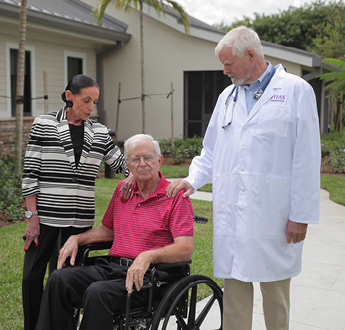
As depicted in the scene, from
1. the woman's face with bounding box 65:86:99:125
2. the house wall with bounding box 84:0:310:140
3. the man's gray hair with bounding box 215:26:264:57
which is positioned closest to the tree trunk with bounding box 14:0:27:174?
the woman's face with bounding box 65:86:99:125

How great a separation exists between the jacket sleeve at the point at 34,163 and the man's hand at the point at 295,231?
153 cm

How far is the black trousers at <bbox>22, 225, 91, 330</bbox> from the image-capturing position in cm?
318

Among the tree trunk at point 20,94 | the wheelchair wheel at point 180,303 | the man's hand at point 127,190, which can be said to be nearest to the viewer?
the wheelchair wheel at point 180,303

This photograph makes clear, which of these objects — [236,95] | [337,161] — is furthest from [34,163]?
[337,161]

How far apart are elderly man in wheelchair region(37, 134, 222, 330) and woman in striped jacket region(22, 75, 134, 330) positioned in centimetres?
16

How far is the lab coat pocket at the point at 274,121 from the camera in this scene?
8.89 ft

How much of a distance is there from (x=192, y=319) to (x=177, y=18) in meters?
12.8

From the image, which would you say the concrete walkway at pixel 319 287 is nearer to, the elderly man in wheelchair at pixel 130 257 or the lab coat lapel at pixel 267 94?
the elderly man in wheelchair at pixel 130 257

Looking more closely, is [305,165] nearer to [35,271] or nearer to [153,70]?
[35,271]

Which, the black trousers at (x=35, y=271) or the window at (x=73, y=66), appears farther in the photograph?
the window at (x=73, y=66)

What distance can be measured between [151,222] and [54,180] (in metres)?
0.69

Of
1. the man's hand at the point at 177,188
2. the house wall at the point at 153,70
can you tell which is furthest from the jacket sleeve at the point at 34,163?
the house wall at the point at 153,70

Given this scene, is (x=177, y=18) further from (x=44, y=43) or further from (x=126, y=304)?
(x=126, y=304)

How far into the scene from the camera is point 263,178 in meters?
2.76
